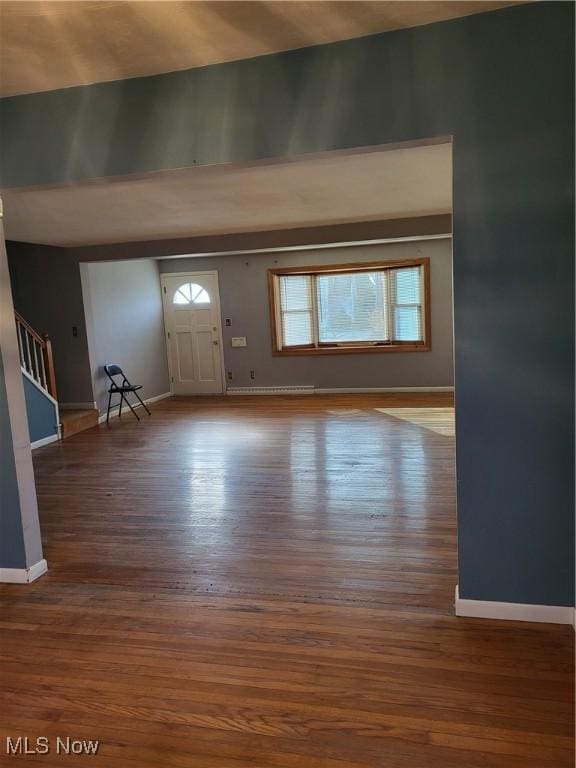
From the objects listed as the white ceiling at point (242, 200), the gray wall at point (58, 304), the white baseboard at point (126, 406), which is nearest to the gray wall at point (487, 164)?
the white ceiling at point (242, 200)

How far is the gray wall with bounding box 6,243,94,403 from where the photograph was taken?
6.73 m

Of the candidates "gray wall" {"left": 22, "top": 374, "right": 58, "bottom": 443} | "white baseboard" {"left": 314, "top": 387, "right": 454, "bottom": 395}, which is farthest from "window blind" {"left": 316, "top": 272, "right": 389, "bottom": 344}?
"gray wall" {"left": 22, "top": 374, "right": 58, "bottom": 443}

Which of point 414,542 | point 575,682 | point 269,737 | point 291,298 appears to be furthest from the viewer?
point 291,298

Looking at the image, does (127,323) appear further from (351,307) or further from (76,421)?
(351,307)

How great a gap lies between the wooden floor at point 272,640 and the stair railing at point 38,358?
2.21 m

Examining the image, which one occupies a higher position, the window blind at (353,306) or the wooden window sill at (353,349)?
the window blind at (353,306)

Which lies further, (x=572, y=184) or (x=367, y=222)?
(x=367, y=222)

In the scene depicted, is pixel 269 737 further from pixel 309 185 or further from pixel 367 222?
pixel 367 222

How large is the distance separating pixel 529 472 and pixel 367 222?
4234mm

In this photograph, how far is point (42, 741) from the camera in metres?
1.70

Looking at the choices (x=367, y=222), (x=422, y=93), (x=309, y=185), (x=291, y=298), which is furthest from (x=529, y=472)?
(x=291, y=298)

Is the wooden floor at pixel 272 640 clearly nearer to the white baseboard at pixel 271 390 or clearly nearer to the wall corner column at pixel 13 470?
the wall corner column at pixel 13 470

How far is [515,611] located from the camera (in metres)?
2.16

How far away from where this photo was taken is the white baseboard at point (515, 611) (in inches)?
83.4
